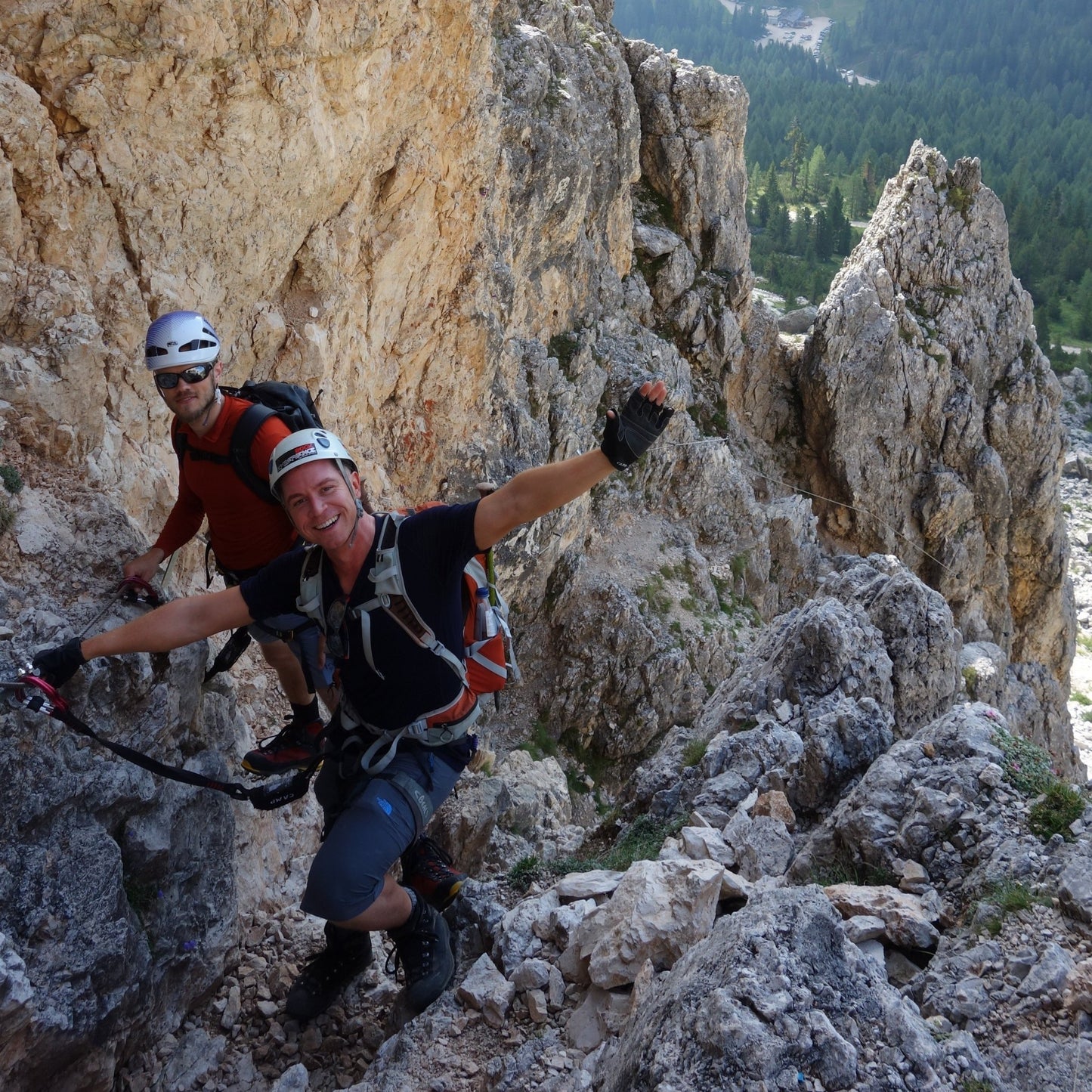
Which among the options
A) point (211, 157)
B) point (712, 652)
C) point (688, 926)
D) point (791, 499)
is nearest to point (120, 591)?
point (688, 926)

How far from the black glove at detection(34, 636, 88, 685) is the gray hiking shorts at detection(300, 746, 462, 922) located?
A: 173 cm

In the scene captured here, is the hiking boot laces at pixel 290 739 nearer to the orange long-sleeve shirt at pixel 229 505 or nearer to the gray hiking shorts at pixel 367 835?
the orange long-sleeve shirt at pixel 229 505

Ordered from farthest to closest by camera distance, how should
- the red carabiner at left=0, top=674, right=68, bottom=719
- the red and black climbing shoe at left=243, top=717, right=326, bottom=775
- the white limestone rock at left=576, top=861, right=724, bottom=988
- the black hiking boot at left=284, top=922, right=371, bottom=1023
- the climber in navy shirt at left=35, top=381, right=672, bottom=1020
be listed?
1. the red and black climbing shoe at left=243, top=717, right=326, bottom=775
2. the black hiking boot at left=284, top=922, right=371, bottom=1023
3. the white limestone rock at left=576, top=861, right=724, bottom=988
4. the red carabiner at left=0, top=674, right=68, bottom=719
5. the climber in navy shirt at left=35, top=381, right=672, bottom=1020

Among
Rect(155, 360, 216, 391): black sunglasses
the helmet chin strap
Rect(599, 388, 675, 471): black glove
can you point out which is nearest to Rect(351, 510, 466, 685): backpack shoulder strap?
the helmet chin strap

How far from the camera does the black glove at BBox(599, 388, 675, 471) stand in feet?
14.8

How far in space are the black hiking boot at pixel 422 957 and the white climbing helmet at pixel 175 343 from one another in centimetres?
393

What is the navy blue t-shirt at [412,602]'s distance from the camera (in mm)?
4844

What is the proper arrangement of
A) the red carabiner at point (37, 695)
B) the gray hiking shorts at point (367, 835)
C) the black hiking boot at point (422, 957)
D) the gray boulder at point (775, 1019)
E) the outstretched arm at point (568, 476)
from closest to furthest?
the gray boulder at point (775, 1019) → the outstretched arm at point (568, 476) → the red carabiner at point (37, 695) → the gray hiking shorts at point (367, 835) → the black hiking boot at point (422, 957)

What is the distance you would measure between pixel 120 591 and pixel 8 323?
3.03 meters

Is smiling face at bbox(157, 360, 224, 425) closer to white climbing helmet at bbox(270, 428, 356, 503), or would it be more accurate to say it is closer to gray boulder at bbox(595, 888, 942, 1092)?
white climbing helmet at bbox(270, 428, 356, 503)

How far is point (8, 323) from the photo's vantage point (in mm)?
7461

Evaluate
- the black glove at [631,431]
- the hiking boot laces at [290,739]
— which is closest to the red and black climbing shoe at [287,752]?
the hiking boot laces at [290,739]

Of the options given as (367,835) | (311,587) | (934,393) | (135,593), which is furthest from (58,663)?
(934,393)

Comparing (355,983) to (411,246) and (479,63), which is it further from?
(479,63)
